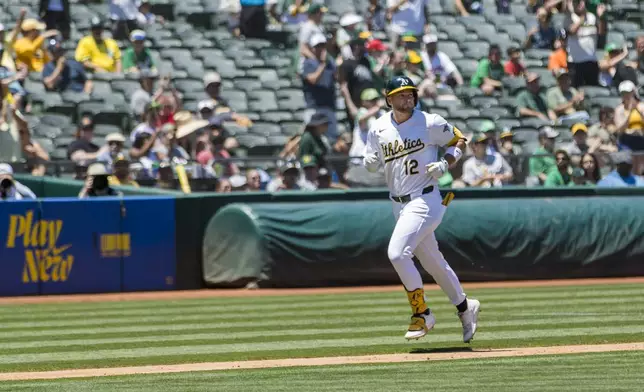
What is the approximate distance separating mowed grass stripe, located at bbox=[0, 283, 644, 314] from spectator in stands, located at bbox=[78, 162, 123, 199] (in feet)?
5.73

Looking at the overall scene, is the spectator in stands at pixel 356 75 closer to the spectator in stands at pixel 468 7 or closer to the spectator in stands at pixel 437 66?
the spectator in stands at pixel 437 66

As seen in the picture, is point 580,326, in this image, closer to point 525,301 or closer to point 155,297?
point 525,301

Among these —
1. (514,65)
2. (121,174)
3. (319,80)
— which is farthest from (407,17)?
(121,174)

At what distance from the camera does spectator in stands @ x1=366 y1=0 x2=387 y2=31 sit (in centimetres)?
2412

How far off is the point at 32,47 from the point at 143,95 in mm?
1896

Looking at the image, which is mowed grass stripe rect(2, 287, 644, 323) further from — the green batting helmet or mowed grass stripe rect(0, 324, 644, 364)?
the green batting helmet

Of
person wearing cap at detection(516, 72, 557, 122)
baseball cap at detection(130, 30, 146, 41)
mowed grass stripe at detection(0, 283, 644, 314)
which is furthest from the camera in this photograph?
person wearing cap at detection(516, 72, 557, 122)

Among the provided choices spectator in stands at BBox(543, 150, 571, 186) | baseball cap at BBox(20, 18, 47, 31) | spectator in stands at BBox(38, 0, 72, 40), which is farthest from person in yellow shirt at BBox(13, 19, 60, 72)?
spectator in stands at BBox(543, 150, 571, 186)

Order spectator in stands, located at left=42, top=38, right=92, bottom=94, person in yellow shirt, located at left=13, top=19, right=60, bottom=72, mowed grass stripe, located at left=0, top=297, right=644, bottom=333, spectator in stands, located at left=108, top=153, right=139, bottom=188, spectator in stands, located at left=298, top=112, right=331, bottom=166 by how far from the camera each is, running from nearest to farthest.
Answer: mowed grass stripe, located at left=0, top=297, right=644, bottom=333, spectator in stands, located at left=108, top=153, right=139, bottom=188, spectator in stands, located at left=298, top=112, right=331, bottom=166, spectator in stands, located at left=42, top=38, right=92, bottom=94, person in yellow shirt, located at left=13, top=19, right=60, bottom=72

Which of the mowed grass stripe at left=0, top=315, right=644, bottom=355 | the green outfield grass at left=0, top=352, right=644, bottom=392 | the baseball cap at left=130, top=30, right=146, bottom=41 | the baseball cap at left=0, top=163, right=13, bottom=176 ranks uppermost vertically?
the baseball cap at left=130, top=30, right=146, bottom=41

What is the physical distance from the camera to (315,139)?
695 inches

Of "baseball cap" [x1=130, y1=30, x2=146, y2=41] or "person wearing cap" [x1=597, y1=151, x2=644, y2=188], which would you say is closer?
"person wearing cap" [x1=597, y1=151, x2=644, y2=188]

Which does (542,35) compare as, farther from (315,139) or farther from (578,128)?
(315,139)

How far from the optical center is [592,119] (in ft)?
72.9
